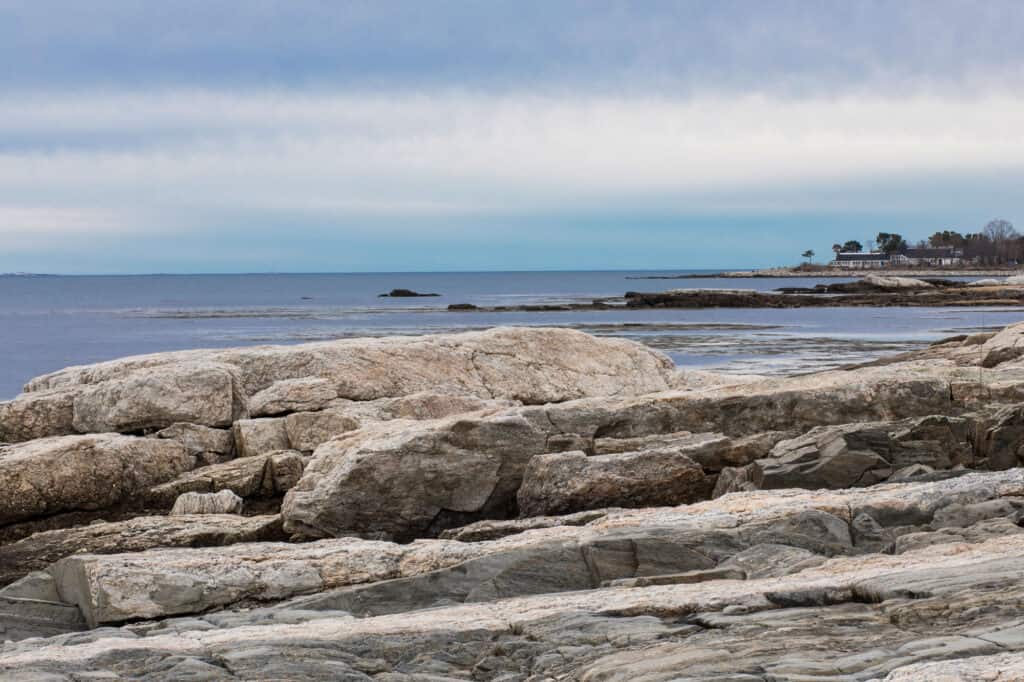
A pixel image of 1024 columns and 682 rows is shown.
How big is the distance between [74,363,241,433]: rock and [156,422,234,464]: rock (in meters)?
0.27

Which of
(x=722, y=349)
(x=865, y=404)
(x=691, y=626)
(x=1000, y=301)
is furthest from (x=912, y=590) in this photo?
(x=1000, y=301)

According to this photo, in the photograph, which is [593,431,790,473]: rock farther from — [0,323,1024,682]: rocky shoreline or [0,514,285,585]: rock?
[0,514,285,585]: rock

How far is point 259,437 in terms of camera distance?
17.6m

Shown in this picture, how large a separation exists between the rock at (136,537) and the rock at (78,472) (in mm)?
1805

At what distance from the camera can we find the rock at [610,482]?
45.0ft

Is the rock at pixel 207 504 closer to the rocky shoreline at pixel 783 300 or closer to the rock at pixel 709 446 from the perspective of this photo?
the rock at pixel 709 446

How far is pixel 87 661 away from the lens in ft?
26.8

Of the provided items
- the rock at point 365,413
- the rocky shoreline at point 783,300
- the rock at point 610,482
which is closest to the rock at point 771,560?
the rock at point 610,482

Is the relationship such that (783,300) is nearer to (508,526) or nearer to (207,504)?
(207,504)

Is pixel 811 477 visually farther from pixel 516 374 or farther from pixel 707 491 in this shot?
pixel 516 374

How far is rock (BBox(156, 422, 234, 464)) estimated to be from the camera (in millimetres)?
17375

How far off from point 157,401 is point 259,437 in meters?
1.78

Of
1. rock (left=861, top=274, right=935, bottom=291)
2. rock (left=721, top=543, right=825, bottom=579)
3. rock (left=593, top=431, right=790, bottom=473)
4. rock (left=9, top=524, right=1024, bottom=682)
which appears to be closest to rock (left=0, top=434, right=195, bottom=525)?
rock (left=593, top=431, right=790, bottom=473)

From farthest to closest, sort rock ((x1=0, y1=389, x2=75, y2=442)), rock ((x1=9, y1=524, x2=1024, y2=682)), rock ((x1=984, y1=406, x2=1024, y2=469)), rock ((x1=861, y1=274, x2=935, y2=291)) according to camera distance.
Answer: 1. rock ((x1=861, y1=274, x2=935, y2=291))
2. rock ((x1=0, y1=389, x2=75, y2=442))
3. rock ((x1=984, y1=406, x2=1024, y2=469))
4. rock ((x1=9, y1=524, x2=1024, y2=682))
